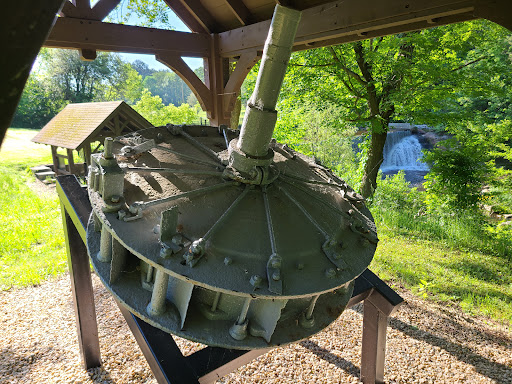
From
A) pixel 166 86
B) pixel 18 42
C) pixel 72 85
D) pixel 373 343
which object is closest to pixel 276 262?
pixel 18 42

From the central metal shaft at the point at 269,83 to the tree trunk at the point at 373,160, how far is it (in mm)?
8425

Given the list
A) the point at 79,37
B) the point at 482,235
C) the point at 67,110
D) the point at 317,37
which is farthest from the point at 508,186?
the point at 67,110

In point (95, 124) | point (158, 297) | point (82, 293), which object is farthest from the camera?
point (95, 124)

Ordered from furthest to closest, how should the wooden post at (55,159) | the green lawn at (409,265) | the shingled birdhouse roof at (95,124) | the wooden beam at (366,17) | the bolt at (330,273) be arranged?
1. the wooden post at (55,159)
2. the shingled birdhouse roof at (95,124)
3. the green lawn at (409,265)
4. the wooden beam at (366,17)
5. the bolt at (330,273)

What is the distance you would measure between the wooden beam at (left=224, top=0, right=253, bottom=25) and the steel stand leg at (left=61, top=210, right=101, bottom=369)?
387cm

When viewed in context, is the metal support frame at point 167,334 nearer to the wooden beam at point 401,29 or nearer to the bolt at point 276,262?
the bolt at point 276,262

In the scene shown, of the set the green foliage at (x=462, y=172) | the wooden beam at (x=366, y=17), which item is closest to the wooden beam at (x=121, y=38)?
the wooden beam at (x=366, y=17)

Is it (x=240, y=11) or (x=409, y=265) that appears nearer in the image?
(x=240, y=11)

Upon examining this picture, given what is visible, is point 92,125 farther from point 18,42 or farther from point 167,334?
point 18,42

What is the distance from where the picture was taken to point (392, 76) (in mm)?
9281

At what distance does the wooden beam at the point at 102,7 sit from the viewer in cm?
477

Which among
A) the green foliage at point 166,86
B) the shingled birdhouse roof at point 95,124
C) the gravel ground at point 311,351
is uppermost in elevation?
the green foliage at point 166,86

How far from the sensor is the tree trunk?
1032 cm

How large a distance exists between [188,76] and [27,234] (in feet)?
21.0
